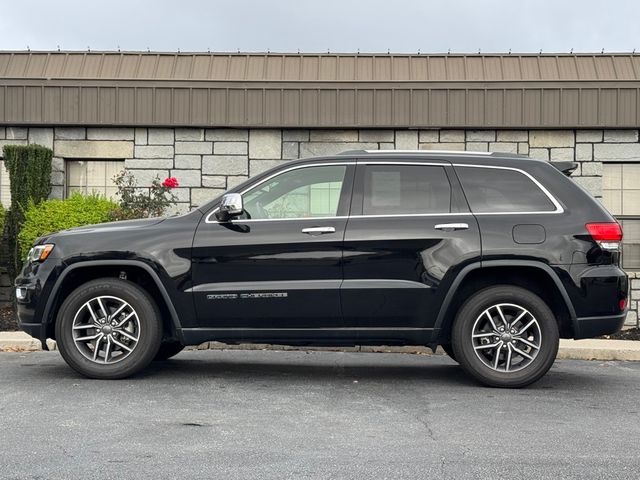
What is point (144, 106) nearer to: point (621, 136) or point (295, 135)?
point (295, 135)

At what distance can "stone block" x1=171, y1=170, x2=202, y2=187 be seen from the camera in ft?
42.6

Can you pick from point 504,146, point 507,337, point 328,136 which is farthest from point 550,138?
point 507,337

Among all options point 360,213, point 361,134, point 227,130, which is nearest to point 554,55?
point 361,134

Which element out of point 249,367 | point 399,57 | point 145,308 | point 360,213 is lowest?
point 249,367

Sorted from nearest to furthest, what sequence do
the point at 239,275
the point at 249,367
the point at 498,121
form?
the point at 239,275, the point at 249,367, the point at 498,121

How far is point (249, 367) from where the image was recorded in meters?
8.23

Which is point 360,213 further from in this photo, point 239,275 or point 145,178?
point 145,178

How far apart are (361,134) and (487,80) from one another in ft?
6.48

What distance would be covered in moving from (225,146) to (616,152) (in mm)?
5680

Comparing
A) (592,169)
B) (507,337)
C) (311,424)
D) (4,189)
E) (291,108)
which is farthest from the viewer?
(4,189)

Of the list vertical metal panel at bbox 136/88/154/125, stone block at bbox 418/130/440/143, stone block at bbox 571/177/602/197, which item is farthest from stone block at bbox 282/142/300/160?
stone block at bbox 571/177/602/197

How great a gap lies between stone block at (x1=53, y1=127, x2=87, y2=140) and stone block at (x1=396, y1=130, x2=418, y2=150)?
15.2ft

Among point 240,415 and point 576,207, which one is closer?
point 240,415

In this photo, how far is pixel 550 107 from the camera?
12.7m
